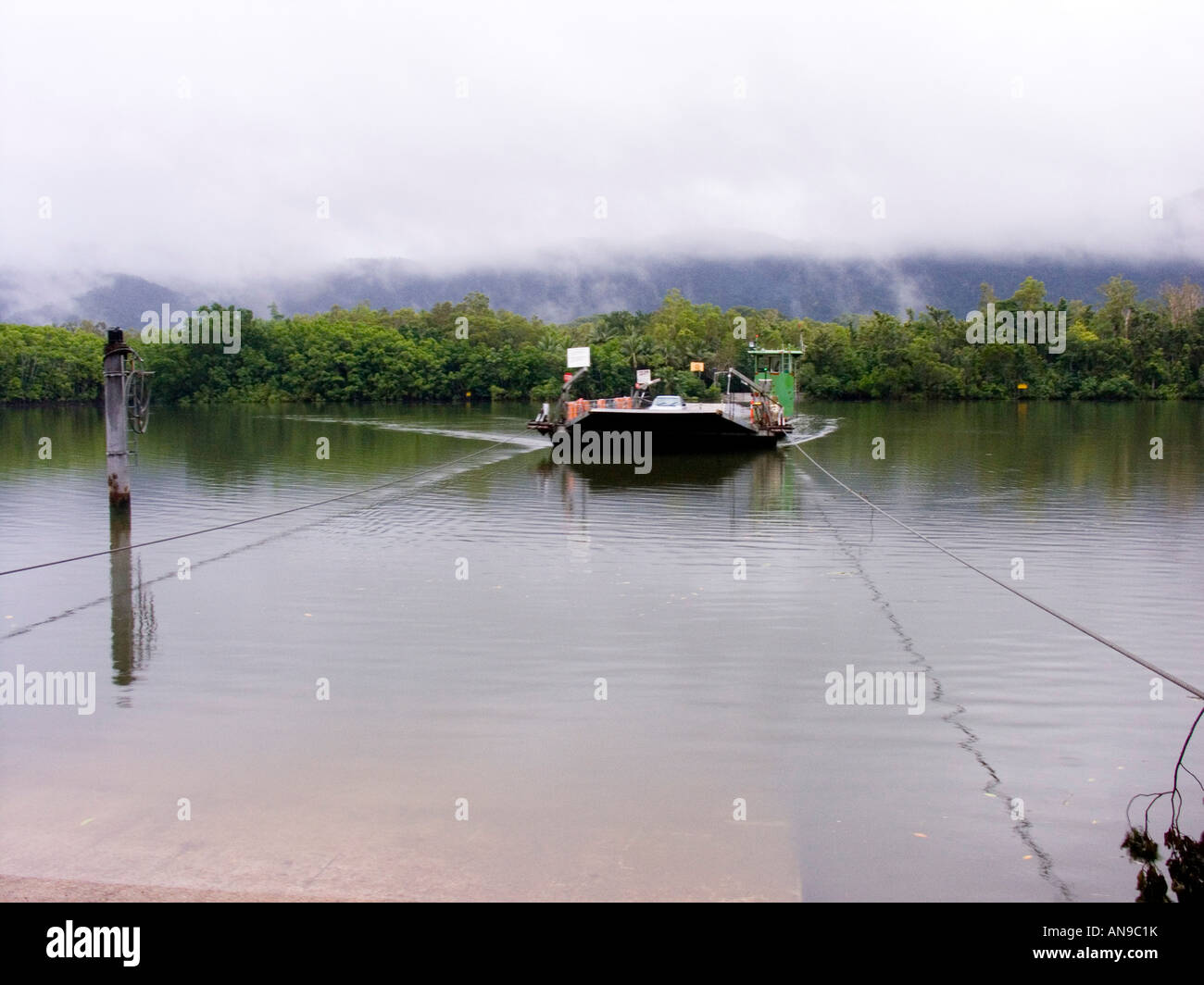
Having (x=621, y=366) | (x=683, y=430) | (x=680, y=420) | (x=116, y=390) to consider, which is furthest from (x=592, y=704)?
(x=621, y=366)

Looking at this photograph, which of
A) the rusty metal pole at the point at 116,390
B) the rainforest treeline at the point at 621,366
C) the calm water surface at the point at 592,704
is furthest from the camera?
the rainforest treeline at the point at 621,366

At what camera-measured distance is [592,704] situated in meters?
9.38

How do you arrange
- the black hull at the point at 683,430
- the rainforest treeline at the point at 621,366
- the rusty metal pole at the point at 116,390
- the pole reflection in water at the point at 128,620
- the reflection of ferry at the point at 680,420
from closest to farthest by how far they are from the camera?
1. the pole reflection in water at the point at 128,620
2. the rusty metal pole at the point at 116,390
3. the black hull at the point at 683,430
4. the reflection of ferry at the point at 680,420
5. the rainforest treeline at the point at 621,366

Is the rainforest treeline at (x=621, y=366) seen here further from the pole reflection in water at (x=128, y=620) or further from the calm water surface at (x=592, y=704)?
the pole reflection in water at (x=128, y=620)

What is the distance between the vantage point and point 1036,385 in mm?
107562

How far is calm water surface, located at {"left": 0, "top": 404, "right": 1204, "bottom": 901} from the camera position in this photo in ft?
21.2

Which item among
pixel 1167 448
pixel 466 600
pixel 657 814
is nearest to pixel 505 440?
pixel 1167 448

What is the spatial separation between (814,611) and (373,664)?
491 centimetres

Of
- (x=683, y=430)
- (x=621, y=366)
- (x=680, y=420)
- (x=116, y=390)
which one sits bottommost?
(x=683, y=430)

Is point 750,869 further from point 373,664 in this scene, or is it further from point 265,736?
point 373,664

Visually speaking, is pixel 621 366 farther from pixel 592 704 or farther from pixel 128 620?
pixel 592 704

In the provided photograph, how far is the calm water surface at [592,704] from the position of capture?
6457 mm

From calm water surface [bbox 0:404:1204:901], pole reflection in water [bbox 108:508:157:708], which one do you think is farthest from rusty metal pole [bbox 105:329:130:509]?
pole reflection in water [bbox 108:508:157:708]

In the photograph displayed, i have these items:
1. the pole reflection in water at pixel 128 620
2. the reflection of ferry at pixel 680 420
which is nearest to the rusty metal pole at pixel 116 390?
the pole reflection in water at pixel 128 620
